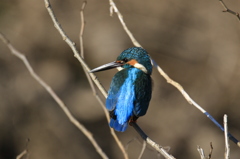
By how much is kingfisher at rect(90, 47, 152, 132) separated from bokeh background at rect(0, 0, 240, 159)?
311 centimetres

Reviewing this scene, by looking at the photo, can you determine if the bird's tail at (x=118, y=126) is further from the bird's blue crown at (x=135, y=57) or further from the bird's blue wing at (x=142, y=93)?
the bird's blue crown at (x=135, y=57)

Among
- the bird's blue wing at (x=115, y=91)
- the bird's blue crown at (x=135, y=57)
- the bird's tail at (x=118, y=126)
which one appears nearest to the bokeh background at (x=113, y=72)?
the bird's blue crown at (x=135, y=57)

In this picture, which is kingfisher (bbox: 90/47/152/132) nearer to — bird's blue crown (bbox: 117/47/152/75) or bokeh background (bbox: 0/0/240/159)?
bird's blue crown (bbox: 117/47/152/75)

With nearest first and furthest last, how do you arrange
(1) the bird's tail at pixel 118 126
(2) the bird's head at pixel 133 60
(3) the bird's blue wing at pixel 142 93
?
1. (1) the bird's tail at pixel 118 126
2. (3) the bird's blue wing at pixel 142 93
3. (2) the bird's head at pixel 133 60

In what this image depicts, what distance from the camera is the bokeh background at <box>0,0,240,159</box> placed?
6.07m

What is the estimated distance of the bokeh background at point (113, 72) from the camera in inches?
239

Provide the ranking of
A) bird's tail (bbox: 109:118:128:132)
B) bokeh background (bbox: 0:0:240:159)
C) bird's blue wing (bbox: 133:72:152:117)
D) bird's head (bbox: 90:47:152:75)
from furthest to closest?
bokeh background (bbox: 0:0:240:159) < bird's head (bbox: 90:47:152:75) < bird's blue wing (bbox: 133:72:152:117) < bird's tail (bbox: 109:118:128:132)

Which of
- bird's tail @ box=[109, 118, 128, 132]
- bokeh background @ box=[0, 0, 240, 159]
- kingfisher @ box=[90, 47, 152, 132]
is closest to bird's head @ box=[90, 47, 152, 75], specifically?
kingfisher @ box=[90, 47, 152, 132]

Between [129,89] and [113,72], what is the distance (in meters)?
3.29

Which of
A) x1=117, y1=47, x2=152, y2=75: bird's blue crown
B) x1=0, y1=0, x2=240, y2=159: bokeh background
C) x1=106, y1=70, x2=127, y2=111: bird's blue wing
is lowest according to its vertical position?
x1=0, y1=0, x2=240, y2=159: bokeh background

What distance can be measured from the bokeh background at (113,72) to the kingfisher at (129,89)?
3.11 metres

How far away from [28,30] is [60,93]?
97 cm

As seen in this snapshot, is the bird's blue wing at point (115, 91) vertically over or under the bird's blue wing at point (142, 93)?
over

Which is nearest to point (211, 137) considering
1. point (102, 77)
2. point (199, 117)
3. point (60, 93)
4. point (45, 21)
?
point (199, 117)
